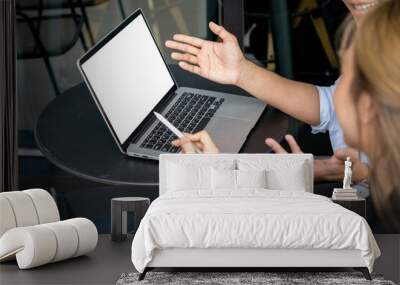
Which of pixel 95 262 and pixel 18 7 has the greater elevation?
pixel 18 7

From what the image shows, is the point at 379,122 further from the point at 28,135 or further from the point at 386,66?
the point at 28,135

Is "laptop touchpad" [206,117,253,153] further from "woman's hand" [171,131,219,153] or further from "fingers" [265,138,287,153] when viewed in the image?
"fingers" [265,138,287,153]

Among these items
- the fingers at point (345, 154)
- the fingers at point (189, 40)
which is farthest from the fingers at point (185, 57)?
the fingers at point (345, 154)

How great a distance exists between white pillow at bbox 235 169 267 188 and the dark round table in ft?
2.27

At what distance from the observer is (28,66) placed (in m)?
6.98

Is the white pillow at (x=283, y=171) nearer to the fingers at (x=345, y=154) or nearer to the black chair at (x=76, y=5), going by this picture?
the fingers at (x=345, y=154)

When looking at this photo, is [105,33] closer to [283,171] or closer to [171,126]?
[171,126]

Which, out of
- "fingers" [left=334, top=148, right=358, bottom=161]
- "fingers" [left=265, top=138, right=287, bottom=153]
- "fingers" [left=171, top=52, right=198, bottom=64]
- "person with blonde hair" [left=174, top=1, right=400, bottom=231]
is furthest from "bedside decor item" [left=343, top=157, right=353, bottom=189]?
"person with blonde hair" [left=174, top=1, right=400, bottom=231]

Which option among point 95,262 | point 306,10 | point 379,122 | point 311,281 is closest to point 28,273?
point 95,262

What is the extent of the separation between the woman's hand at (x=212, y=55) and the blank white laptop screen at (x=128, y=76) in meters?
0.21

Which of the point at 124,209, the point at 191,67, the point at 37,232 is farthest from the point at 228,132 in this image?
the point at 37,232

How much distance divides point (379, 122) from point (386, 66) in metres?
0.07

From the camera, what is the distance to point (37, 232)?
16.4 feet

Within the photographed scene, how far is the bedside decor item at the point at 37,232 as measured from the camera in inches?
197
